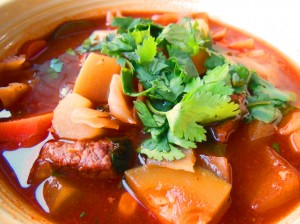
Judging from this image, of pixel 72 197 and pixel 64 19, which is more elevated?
pixel 64 19

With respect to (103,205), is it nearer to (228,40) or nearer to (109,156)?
(109,156)

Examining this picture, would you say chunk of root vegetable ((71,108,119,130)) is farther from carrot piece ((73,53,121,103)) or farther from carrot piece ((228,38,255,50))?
carrot piece ((228,38,255,50))

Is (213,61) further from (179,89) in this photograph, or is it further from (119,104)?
(119,104)

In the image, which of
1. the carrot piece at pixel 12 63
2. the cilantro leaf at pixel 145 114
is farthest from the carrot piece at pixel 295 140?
the carrot piece at pixel 12 63

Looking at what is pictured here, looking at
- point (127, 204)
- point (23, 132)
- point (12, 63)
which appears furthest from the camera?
point (12, 63)

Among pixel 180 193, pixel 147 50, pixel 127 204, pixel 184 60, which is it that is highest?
pixel 147 50

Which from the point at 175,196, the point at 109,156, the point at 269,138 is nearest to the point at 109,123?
the point at 109,156

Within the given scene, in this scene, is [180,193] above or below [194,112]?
below

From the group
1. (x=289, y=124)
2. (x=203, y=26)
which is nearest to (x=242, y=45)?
(x=203, y=26)
